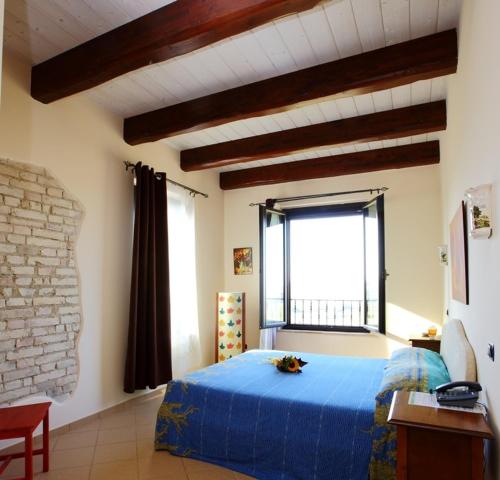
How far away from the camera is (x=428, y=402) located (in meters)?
1.83

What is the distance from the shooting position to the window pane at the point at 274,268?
530cm

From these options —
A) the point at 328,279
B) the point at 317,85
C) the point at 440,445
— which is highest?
the point at 317,85

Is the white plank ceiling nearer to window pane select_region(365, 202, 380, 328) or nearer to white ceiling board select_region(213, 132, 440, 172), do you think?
white ceiling board select_region(213, 132, 440, 172)

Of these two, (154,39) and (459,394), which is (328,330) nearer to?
(459,394)

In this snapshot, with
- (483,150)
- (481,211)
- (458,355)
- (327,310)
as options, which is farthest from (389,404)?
(327,310)

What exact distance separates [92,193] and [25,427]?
2.00 metres

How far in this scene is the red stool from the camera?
2139mm

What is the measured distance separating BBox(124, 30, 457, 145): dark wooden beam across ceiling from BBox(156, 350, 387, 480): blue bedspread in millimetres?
2123

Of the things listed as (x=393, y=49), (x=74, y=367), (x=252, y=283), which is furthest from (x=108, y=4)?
(x=252, y=283)

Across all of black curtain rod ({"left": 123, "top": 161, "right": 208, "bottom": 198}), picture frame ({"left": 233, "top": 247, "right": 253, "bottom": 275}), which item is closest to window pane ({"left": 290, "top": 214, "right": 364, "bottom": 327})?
picture frame ({"left": 233, "top": 247, "right": 253, "bottom": 275})

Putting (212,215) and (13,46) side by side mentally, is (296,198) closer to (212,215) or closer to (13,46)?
(212,215)

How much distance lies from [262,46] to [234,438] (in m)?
2.65

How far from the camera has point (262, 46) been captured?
267 cm

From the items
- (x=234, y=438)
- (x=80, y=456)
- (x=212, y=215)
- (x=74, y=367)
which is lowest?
(x=80, y=456)
